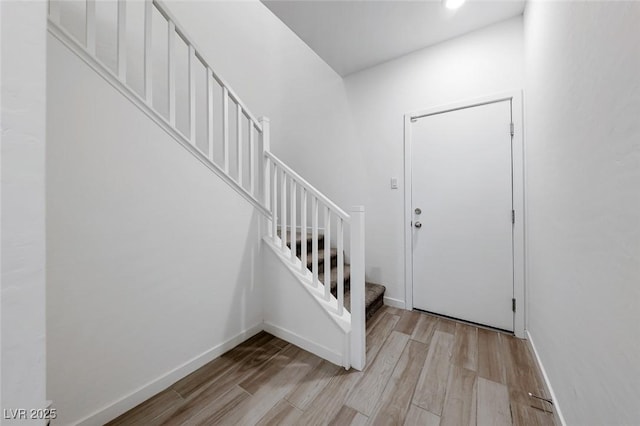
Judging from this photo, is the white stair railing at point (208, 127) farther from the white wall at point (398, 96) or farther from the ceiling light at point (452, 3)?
the ceiling light at point (452, 3)

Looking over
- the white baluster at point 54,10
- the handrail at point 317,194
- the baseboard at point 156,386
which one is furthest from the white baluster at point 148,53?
the baseboard at point 156,386

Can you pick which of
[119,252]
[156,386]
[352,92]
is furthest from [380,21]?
[156,386]

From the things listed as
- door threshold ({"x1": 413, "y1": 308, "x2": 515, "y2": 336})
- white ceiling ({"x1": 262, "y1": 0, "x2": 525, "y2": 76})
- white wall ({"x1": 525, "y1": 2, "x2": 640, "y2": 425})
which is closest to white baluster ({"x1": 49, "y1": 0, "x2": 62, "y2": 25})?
white ceiling ({"x1": 262, "y1": 0, "x2": 525, "y2": 76})

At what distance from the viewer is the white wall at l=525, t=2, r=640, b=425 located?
64 centimetres

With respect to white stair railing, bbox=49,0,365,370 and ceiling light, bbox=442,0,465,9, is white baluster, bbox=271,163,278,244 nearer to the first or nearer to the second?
white stair railing, bbox=49,0,365,370

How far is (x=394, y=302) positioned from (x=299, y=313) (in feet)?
3.77

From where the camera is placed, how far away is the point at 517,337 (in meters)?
1.91

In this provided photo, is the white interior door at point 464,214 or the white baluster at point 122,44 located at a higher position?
the white baluster at point 122,44

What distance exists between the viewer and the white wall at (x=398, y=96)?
6.48 feet

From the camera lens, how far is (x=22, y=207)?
473 mm

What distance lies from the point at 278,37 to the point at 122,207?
3.40m

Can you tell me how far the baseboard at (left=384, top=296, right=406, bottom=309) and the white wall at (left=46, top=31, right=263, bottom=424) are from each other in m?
1.65

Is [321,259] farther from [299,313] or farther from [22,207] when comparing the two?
[22,207]

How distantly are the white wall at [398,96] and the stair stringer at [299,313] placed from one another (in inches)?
39.4
